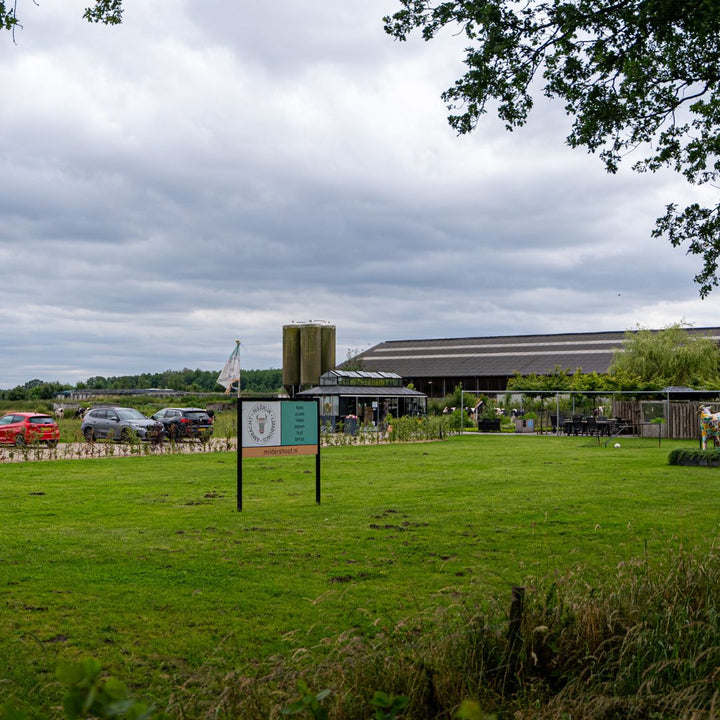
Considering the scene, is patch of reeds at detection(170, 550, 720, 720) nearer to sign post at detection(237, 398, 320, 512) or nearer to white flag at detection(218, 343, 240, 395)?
sign post at detection(237, 398, 320, 512)

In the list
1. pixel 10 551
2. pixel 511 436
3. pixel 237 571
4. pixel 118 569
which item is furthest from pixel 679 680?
pixel 511 436

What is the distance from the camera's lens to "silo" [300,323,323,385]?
210 ft

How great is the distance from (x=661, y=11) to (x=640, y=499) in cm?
779

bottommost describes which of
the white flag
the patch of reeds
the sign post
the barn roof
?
the patch of reeds

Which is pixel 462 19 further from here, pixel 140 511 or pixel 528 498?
pixel 140 511

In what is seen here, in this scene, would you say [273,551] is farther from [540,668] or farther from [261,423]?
[540,668]

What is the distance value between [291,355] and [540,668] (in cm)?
6060

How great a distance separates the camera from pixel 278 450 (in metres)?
13.4

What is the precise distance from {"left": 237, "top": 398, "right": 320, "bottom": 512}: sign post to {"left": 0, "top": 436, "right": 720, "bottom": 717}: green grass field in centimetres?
93

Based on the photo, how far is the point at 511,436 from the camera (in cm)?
3538

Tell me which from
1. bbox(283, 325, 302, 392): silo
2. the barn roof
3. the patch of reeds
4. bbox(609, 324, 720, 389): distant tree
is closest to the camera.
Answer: the patch of reeds

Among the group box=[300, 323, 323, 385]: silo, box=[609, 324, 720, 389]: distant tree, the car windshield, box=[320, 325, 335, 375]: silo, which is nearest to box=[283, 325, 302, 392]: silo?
box=[300, 323, 323, 385]: silo

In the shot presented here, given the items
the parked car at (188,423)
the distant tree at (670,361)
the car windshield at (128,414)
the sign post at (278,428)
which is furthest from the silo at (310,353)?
the sign post at (278,428)

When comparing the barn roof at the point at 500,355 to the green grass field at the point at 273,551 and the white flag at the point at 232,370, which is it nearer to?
the white flag at the point at 232,370
